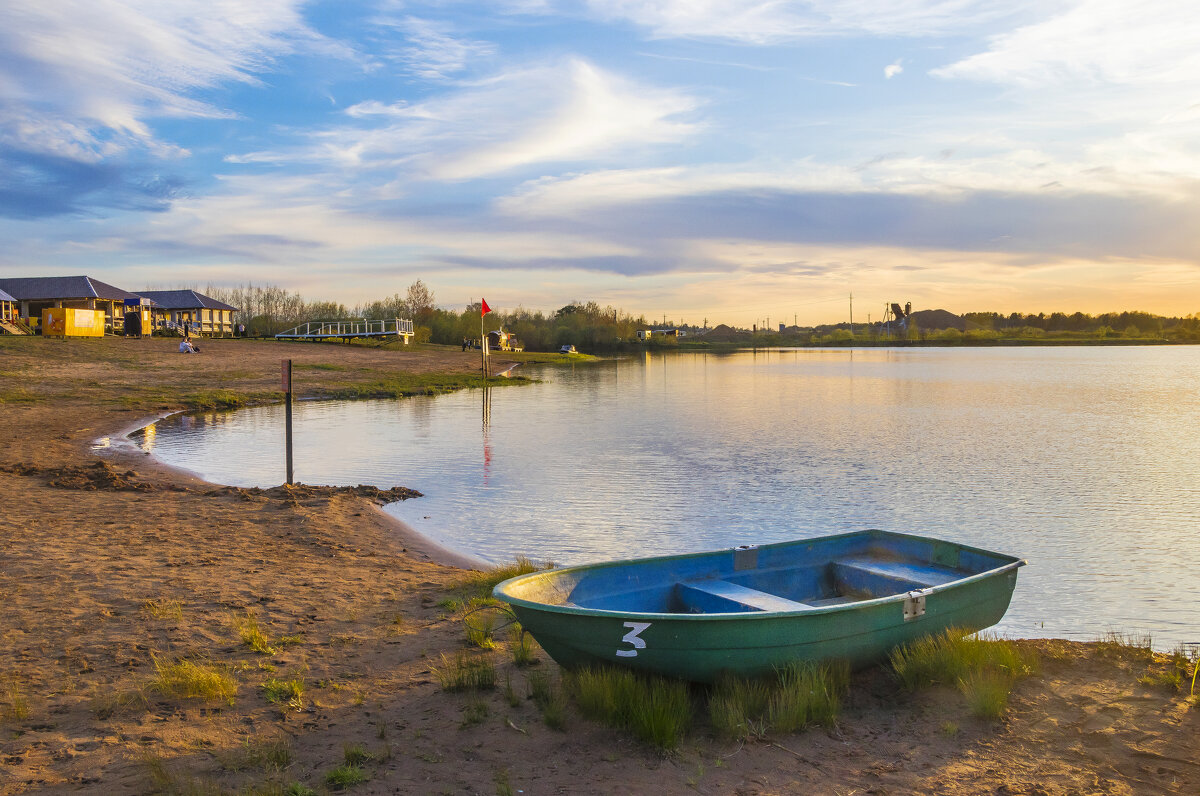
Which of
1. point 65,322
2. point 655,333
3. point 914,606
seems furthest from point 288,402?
point 655,333

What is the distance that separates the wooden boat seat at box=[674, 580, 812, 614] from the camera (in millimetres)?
6511

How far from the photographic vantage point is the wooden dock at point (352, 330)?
231 ft

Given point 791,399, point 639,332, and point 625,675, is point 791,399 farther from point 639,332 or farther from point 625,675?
point 639,332

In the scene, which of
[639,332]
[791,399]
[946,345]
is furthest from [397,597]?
[946,345]

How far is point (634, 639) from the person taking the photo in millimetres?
5285

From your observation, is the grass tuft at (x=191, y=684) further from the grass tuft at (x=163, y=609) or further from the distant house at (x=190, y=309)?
the distant house at (x=190, y=309)

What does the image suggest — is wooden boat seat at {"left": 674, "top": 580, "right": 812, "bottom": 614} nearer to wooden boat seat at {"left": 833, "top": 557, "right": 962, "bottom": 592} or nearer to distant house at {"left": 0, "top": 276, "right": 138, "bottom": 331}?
wooden boat seat at {"left": 833, "top": 557, "right": 962, "bottom": 592}

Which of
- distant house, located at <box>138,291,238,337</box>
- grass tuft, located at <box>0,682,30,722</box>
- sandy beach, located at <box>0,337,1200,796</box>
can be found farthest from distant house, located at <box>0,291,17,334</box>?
grass tuft, located at <box>0,682,30,722</box>

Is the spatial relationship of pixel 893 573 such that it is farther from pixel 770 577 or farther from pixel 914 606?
pixel 914 606

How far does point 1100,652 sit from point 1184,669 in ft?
1.98

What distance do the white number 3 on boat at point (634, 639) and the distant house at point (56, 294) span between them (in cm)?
6474

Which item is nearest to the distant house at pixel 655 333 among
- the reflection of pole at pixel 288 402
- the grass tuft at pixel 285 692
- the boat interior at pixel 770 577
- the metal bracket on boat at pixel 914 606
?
the reflection of pole at pixel 288 402

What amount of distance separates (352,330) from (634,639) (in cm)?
7340

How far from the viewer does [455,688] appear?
19.3 ft
